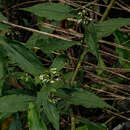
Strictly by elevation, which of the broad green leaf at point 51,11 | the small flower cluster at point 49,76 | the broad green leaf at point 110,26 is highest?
the broad green leaf at point 51,11

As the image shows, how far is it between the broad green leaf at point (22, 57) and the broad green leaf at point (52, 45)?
18cm

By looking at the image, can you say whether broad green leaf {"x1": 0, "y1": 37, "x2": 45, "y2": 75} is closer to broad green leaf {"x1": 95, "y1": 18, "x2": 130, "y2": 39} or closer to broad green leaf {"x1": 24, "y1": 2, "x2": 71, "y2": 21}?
broad green leaf {"x1": 24, "y1": 2, "x2": 71, "y2": 21}

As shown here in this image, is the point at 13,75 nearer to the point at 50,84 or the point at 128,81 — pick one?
the point at 50,84

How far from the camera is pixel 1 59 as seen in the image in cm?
Result: 123

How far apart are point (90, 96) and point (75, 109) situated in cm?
63

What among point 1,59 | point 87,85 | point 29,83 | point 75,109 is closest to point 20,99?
point 29,83

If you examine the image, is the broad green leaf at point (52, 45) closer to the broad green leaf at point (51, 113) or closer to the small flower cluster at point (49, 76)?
the small flower cluster at point (49, 76)

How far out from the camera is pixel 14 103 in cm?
140

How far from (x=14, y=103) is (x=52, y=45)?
39cm

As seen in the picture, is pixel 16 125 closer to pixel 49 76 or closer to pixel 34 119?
pixel 34 119

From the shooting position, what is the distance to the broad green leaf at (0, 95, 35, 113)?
4.46 ft

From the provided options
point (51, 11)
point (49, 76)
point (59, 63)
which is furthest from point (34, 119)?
point (51, 11)

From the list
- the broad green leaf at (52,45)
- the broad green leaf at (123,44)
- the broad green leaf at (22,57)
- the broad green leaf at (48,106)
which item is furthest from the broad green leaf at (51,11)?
the broad green leaf at (123,44)

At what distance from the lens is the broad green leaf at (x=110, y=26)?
1.44 meters
